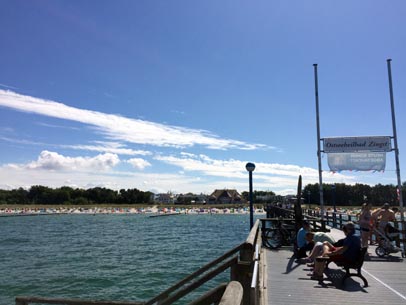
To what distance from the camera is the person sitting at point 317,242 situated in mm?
8469

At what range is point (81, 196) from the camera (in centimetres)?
14938

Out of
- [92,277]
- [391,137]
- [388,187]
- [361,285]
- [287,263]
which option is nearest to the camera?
[361,285]

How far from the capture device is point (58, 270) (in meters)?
18.7

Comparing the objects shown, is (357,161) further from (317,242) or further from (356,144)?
(317,242)

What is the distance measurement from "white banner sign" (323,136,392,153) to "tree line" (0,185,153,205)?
143m

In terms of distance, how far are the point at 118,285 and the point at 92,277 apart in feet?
7.20

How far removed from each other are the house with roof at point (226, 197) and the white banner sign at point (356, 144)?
152352 millimetres

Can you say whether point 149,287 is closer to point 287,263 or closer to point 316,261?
point 287,263

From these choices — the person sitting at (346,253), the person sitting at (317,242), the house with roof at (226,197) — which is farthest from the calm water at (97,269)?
the house with roof at (226,197)

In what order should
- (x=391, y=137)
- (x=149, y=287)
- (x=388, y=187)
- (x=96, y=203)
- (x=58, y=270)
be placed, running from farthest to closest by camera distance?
(x=96, y=203) → (x=388, y=187) → (x=58, y=270) → (x=149, y=287) → (x=391, y=137)

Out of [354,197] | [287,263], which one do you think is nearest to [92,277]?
[287,263]

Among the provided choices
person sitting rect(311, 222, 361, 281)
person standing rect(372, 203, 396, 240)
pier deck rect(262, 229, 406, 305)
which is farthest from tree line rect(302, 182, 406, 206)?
person sitting rect(311, 222, 361, 281)

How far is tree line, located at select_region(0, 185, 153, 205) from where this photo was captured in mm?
149125

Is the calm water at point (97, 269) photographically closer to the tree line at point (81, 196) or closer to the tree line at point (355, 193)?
the tree line at point (355, 193)
